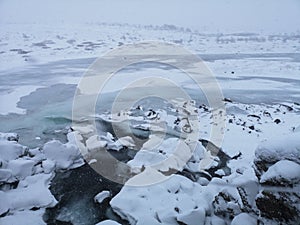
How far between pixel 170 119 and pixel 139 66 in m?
9.62

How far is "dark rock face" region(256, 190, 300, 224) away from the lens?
4.39m

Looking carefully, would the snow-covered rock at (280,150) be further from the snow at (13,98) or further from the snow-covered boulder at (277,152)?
the snow at (13,98)

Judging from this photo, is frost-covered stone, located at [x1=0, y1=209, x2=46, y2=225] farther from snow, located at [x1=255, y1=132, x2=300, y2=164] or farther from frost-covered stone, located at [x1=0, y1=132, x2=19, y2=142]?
snow, located at [x1=255, y1=132, x2=300, y2=164]

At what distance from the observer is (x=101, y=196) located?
21.0ft

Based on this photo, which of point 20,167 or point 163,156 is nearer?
point 20,167

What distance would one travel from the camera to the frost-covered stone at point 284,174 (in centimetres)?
438

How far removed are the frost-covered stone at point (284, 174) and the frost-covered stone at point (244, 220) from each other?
691mm

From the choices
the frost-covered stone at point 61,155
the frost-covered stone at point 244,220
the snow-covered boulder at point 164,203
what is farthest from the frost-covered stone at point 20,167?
the frost-covered stone at point 244,220

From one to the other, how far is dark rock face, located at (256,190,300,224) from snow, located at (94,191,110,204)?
10.2ft

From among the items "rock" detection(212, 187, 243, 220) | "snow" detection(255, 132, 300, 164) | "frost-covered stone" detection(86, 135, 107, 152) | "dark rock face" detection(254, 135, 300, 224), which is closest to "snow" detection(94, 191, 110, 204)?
"frost-covered stone" detection(86, 135, 107, 152)

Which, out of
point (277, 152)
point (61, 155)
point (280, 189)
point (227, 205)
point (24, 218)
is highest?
point (277, 152)

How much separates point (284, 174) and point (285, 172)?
0.11 feet

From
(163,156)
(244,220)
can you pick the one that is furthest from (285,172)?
(163,156)

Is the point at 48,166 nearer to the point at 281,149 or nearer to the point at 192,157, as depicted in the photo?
the point at 192,157
